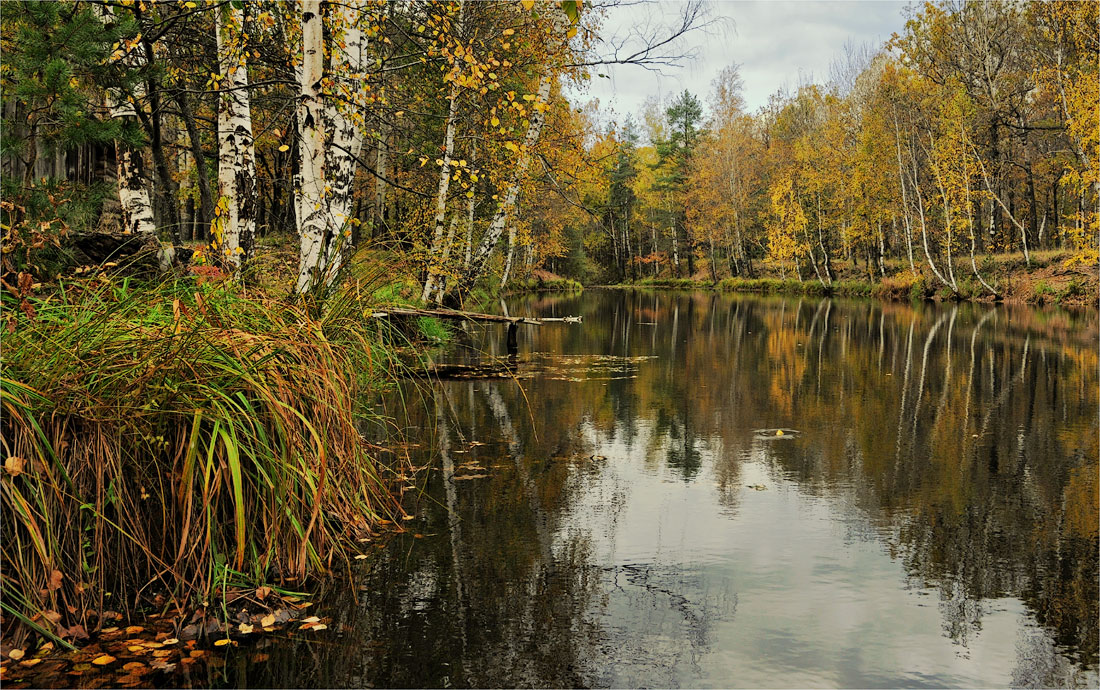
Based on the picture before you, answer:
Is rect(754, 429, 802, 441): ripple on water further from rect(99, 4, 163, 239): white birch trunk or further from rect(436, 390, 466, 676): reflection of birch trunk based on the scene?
rect(99, 4, 163, 239): white birch trunk

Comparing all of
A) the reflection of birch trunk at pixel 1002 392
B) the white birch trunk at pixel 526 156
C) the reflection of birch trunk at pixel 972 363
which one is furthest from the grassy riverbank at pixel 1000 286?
the white birch trunk at pixel 526 156

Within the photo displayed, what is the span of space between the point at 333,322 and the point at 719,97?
5653 cm

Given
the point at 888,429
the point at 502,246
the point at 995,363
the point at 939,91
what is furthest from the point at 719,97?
the point at 888,429

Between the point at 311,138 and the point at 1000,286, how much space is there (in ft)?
113

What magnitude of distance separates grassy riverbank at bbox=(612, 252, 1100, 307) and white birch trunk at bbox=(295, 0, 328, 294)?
30.3 metres

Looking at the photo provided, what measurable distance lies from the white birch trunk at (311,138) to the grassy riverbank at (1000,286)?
30258mm

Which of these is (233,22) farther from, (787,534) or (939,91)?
(939,91)

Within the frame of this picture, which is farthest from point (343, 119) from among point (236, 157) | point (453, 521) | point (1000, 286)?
point (1000, 286)

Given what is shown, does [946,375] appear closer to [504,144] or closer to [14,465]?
[504,144]

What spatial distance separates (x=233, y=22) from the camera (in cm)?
832

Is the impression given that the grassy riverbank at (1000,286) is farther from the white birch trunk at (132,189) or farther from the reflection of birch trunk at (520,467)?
the white birch trunk at (132,189)

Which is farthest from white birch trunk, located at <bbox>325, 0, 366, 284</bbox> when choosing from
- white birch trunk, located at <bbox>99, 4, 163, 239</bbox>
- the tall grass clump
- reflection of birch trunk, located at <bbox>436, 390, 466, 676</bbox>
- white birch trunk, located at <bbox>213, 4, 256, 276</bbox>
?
white birch trunk, located at <bbox>99, 4, 163, 239</bbox>

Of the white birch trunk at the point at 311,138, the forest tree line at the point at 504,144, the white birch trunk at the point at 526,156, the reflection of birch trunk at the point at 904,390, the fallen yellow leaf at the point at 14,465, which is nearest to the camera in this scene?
the fallen yellow leaf at the point at 14,465

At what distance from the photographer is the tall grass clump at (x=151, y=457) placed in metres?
4.00
